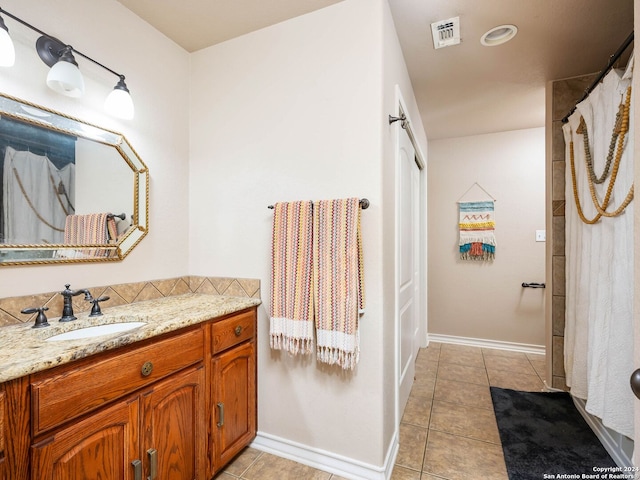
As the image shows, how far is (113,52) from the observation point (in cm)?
160

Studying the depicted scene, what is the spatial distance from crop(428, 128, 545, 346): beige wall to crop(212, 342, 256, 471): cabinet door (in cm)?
265

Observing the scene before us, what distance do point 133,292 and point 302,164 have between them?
113cm

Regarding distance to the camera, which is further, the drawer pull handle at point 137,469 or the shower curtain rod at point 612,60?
the shower curtain rod at point 612,60

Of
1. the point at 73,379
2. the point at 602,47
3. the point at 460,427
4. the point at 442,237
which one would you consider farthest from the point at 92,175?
the point at 442,237

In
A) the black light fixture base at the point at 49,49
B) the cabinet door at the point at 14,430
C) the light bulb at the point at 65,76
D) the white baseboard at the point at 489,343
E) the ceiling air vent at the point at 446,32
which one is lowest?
the white baseboard at the point at 489,343

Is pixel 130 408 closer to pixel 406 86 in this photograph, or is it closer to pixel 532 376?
pixel 406 86

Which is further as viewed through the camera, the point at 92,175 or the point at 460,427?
the point at 460,427

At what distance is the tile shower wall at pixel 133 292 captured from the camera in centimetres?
123

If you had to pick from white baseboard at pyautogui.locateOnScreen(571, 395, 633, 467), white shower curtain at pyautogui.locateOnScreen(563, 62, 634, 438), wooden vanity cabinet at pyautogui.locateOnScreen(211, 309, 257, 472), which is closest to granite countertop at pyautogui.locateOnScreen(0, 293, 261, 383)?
wooden vanity cabinet at pyautogui.locateOnScreen(211, 309, 257, 472)

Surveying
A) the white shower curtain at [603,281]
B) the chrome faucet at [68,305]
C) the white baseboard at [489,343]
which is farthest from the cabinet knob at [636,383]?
the white baseboard at [489,343]

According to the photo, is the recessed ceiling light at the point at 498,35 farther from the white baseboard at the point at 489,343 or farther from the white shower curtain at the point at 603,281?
the white baseboard at the point at 489,343

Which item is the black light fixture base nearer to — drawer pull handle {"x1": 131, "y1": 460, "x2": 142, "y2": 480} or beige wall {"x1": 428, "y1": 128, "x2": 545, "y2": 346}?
drawer pull handle {"x1": 131, "y1": 460, "x2": 142, "y2": 480}

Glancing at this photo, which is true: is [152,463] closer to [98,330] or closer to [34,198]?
[98,330]

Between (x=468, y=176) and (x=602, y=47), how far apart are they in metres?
1.64
